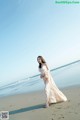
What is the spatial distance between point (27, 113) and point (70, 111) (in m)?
2.07

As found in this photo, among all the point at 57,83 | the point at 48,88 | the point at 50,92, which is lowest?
the point at 50,92

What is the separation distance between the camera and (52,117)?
7.24 metres

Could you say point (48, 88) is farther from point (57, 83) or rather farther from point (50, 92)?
point (57, 83)

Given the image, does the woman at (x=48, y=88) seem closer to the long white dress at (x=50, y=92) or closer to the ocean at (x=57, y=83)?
the long white dress at (x=50, y=92)

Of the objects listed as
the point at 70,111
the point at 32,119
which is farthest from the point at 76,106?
the point at 32,119

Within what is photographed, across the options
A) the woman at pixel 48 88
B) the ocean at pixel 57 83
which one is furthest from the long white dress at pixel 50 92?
the ocean at pixel 57 83

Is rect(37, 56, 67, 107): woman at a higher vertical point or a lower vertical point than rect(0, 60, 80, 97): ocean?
lower

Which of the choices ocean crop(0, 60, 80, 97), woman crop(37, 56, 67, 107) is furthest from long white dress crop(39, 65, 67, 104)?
ocean crop(0, 60, 80, 97)

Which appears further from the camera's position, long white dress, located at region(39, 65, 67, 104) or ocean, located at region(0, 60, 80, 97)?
ocean, located at region(0, 60, 80, 97)

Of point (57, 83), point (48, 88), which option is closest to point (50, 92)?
point (48, 88)

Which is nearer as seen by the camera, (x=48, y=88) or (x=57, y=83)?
(x=48, y=88)

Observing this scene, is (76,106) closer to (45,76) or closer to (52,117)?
(52,117)

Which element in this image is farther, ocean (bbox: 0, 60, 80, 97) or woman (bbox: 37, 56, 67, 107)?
ocean (bbox: 0, 60, 80, 97)

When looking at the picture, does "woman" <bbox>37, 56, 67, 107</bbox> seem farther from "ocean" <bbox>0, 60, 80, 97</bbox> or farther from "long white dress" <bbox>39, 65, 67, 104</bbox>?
"ocean" <bbox>0, 60, 80, 97</bbox>
